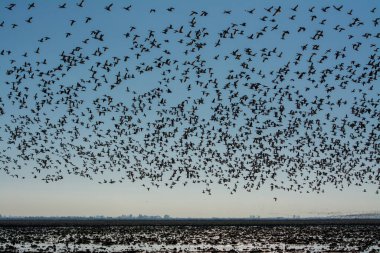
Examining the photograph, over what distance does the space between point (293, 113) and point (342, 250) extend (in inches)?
473

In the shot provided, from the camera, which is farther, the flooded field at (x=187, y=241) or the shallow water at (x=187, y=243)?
the flooded field at (x=187, y=241)

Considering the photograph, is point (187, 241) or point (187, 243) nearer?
point (187, 243)

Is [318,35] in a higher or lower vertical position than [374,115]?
higher

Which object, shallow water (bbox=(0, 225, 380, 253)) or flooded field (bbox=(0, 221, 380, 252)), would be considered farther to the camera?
flooded field (bbox=(0, 221, 380, 252))

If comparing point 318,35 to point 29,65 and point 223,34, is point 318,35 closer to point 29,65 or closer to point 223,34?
point 223,34

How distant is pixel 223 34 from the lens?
33.2 m

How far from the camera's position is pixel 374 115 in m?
44.5

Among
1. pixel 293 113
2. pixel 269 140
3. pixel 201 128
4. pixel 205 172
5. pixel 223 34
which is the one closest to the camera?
pixel 223 34

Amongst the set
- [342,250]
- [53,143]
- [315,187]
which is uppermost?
[53,143]

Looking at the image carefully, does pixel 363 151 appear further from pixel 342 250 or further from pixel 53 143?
pixel 53 143

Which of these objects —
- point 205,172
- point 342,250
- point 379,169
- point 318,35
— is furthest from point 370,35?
point 205,172

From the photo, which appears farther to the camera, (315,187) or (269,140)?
(315,187)

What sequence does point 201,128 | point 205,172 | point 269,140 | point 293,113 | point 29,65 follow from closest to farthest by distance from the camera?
point 29,65
point 293,113
point 201,128
point 269,140
point 205,172

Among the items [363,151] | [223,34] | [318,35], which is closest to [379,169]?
[363,151]
